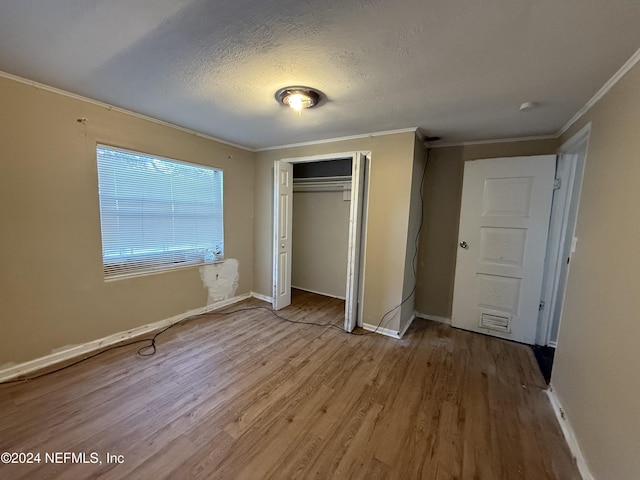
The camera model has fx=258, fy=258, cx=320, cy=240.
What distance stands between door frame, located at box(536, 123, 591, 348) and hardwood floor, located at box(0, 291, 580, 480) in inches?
18.6

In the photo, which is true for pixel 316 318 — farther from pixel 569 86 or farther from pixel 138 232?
pixel 569 86

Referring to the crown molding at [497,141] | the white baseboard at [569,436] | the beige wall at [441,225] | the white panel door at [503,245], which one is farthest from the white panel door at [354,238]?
the white baseboard at [569,436]

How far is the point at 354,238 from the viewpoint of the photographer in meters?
2.90

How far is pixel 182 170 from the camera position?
302 centimetres

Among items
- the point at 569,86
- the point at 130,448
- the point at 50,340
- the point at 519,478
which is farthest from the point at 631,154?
the point at 50,340

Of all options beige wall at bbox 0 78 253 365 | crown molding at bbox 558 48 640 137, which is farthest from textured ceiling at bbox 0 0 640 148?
beige wall at bbox 0 78 253 365

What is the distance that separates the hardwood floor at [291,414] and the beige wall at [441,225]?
30.4 inches

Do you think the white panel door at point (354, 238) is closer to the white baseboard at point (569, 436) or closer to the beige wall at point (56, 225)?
the white baseboard at point (569, 436)

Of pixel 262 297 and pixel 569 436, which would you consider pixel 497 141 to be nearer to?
pixel 569 436

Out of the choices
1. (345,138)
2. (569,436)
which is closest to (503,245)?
(569,436)

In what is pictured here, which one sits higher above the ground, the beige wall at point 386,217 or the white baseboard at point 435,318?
the beige wall at point 386,217

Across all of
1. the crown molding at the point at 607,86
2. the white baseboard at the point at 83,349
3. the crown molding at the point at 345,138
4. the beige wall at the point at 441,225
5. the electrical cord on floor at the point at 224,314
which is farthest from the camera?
the beige wall at the point at 441,225

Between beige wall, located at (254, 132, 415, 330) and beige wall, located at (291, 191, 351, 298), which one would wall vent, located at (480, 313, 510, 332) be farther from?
beige wall, located at (291, 191, 351, 298)

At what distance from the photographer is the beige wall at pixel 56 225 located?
1935 mm
